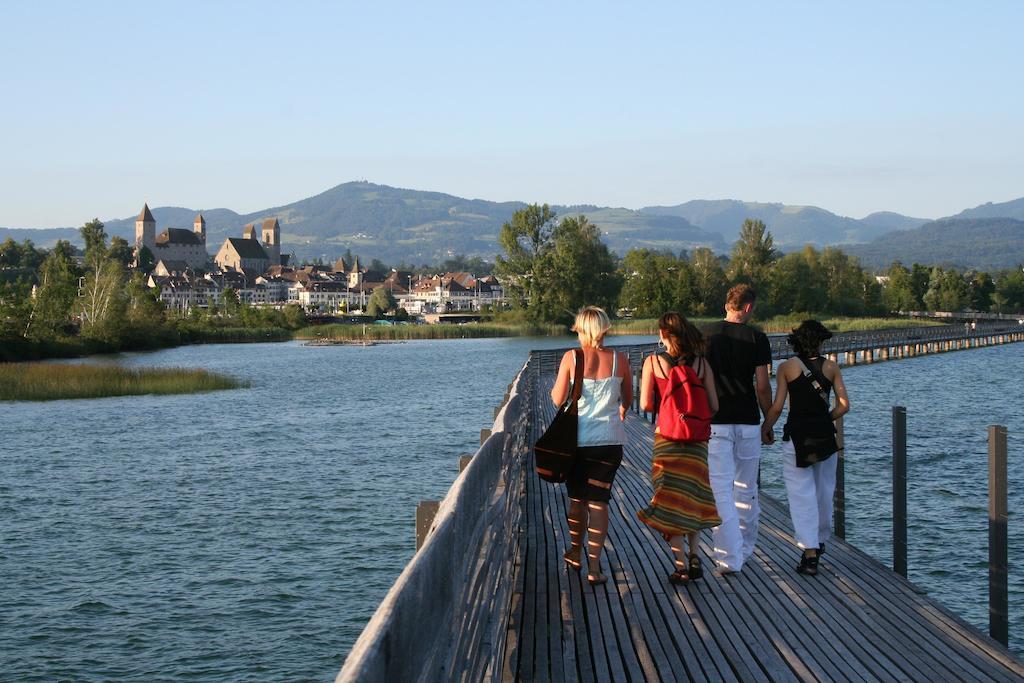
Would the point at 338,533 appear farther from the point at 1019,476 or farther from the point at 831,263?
the point at 831,263

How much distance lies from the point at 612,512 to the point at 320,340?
101045 mm

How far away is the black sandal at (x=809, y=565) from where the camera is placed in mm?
8656

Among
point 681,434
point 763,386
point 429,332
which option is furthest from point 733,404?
point 429,332

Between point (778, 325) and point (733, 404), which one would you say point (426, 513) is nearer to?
point (733, 404)

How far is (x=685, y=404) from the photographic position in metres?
8.21

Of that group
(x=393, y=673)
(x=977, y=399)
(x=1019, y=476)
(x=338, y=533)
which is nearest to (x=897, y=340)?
(x=977, y=399)

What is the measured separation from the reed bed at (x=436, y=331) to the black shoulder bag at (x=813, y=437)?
320 ft

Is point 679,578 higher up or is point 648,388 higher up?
point 648,388

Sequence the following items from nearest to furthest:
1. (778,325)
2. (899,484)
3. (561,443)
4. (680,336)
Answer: (561,443)
(680,336)
(899,484)
(778,325)

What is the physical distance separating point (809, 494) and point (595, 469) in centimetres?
191

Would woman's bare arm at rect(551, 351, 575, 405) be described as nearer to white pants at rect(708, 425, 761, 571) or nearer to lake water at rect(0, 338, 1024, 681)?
white pants at rect(708, 425, 761, 571)

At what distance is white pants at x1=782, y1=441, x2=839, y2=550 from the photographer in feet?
28.2

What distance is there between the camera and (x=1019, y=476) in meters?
21.4

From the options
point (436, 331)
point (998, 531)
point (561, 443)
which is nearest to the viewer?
point (998, 531)
